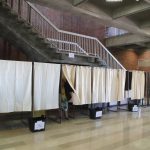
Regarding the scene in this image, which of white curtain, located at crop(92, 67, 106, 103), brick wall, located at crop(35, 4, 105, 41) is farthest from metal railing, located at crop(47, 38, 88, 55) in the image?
white curtain, located at crop(92, 67, 106, 103)

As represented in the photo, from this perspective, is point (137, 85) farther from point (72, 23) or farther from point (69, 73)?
point (72, 23)

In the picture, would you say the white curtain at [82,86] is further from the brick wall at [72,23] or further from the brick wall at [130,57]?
the brick wall at [130,57]

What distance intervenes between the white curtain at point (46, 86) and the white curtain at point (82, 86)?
0.75 metres

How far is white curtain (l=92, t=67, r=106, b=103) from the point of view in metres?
6.56

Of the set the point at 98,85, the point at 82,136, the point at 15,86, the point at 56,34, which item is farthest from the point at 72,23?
the point at 82,136

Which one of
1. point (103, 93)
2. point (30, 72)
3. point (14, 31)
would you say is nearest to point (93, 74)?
point (103, 93)

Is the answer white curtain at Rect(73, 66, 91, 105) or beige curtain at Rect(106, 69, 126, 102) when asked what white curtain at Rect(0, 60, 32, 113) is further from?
beige curtain at Rect(106, 69, 126, 102)

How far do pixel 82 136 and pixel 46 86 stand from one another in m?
1.56

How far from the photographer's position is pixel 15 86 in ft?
15.9

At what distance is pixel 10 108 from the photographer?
4.79 metres

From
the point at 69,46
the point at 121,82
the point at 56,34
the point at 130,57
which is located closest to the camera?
the point at 121,82

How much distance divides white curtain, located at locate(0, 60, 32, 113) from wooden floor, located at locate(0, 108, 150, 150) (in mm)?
601

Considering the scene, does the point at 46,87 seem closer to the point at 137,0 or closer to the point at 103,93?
the point at 103,93

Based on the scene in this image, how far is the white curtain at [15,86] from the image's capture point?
185 inches
